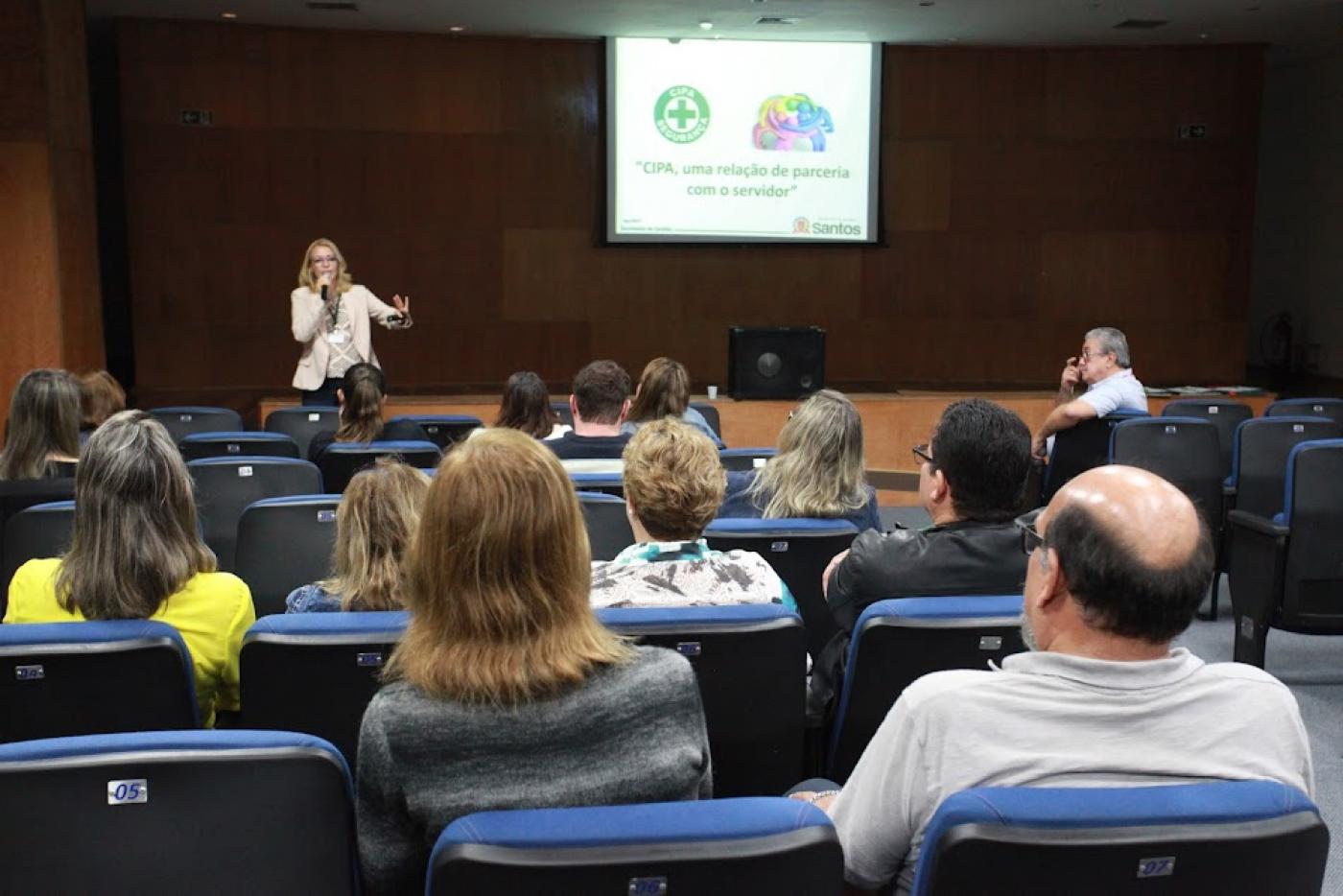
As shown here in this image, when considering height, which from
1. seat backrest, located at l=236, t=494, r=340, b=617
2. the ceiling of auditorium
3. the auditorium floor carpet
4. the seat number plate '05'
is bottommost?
the auditorium floor carpet

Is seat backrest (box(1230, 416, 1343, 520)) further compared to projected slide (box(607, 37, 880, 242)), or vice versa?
projected slide (box(607, 37, 880, 242))

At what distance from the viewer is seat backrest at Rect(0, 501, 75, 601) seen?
11.1 ft

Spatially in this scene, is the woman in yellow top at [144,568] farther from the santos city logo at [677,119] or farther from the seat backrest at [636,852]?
the santos city logo at [677,119]

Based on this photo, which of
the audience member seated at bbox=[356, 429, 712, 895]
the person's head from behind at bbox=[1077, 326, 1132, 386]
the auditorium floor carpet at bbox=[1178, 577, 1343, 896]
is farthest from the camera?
the person's head from behind at bbox=[1077, 326, 1132, 386]

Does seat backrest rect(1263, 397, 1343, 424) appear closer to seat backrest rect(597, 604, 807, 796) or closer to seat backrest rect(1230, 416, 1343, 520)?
seat backrest rect(1230, 416, 1343, 520)

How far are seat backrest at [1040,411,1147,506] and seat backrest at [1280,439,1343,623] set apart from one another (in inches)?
69.6

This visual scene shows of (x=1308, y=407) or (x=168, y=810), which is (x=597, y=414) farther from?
(x=1308, y=407)

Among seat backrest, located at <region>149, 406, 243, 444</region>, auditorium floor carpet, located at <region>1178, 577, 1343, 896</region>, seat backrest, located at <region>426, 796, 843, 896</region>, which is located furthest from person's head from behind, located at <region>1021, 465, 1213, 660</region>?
seat backrest, located at <region>149, 406, 243, 444</region>

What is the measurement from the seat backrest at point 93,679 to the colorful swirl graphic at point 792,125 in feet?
29.2

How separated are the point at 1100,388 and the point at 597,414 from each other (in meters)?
2.76

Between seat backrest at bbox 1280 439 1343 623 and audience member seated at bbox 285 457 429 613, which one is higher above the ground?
audience member seated at bbox 285 457 429 613

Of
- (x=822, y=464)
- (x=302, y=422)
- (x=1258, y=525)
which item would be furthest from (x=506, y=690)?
(x=302, y=422)

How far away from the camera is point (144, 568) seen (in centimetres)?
246

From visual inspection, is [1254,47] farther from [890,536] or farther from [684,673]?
[684,673]
